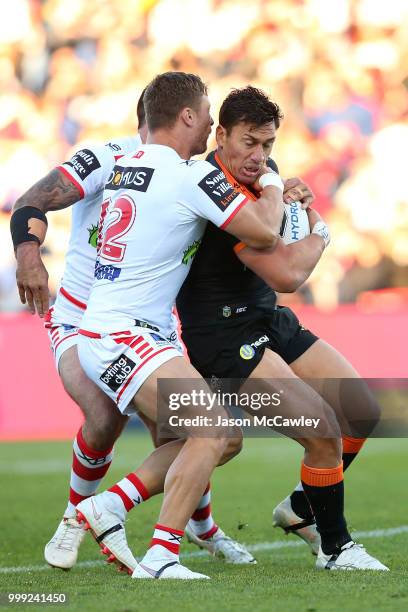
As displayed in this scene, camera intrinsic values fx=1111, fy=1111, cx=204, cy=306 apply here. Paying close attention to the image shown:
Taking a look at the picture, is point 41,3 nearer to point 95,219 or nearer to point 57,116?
point 57,116

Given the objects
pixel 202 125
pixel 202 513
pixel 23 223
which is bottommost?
pixel 202 513

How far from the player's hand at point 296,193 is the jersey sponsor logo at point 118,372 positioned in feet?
3.74

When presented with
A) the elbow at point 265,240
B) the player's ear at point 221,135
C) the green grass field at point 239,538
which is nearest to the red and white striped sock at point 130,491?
the green grass field at point 239,538

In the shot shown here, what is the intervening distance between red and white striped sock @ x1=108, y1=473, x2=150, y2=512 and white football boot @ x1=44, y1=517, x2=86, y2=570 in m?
0.44

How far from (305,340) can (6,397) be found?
959 cm

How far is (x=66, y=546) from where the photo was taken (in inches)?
215

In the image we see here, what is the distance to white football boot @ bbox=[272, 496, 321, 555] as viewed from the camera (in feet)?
19.0

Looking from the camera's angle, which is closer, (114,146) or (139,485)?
(139,485)

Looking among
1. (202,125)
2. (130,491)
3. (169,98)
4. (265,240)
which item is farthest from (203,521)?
(169,98)

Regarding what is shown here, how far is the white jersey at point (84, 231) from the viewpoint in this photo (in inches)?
228

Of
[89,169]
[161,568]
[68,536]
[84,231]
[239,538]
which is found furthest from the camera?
[239,538]

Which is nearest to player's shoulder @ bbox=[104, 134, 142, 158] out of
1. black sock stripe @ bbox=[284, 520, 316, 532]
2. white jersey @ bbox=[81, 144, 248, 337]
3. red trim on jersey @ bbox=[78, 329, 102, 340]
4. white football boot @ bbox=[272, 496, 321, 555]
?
white jersey @ bbox=[81, 144, 248, 337]

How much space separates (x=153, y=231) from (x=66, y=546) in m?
1.68

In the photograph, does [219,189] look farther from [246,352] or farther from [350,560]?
[350,560]
